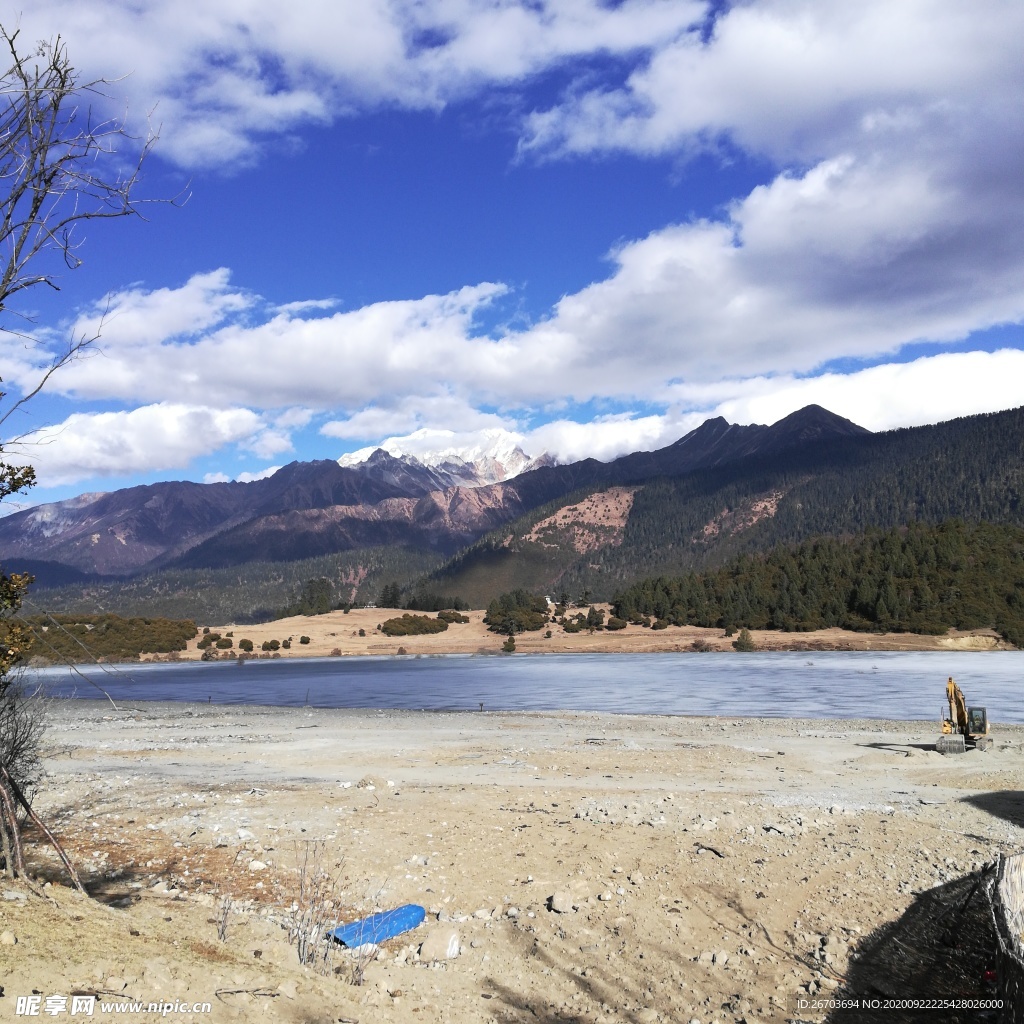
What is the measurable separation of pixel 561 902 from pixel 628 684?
139 ft

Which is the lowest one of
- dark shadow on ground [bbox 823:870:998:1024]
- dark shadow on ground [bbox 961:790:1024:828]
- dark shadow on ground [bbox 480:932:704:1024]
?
dark shadow on ground [bbox 961:790:1024:828]

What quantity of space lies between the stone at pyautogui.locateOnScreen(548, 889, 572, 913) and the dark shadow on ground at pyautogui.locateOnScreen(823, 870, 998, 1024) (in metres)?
2.98

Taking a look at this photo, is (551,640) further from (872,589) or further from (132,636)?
(132,636)

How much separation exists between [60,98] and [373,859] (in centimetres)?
1020

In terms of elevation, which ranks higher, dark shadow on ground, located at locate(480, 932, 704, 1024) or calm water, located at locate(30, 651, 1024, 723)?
dark shadow on ground, located at locate(480, 932, 704, 1024)

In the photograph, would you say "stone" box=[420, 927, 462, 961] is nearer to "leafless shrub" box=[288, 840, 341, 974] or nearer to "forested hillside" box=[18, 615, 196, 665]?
"leafless shrub" box=[288, 840, 341, 974]

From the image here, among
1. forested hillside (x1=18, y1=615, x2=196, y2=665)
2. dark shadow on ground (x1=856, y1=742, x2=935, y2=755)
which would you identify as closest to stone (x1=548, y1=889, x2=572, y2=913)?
dark shadow on ground (x1=856, y1=742, x2=935, y2=755)

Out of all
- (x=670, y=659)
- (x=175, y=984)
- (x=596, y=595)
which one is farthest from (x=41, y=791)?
(x=596, y=595)

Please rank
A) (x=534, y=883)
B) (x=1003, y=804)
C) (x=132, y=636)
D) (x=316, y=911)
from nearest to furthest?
(x=316, y=911) → (x=534, y=883) → (x=1003, y=804) → (x=132, y=636)

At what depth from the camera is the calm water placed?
122ft

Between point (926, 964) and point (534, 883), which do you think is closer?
point (926, 964)

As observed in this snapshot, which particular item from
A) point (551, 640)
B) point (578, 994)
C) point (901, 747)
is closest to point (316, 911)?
point (578, 994)

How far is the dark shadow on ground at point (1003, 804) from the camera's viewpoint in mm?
14094

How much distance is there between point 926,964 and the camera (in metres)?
8.35
